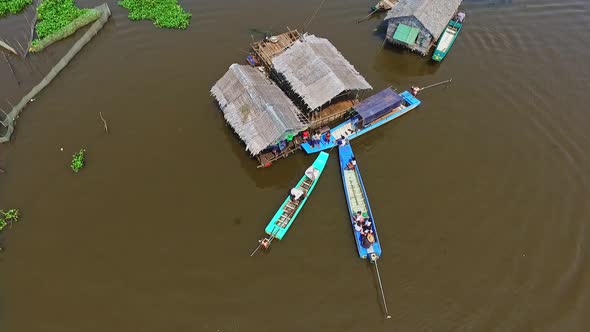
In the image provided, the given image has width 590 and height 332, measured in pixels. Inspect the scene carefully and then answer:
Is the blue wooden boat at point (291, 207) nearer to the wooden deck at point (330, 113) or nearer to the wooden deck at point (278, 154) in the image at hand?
the wooden deck at point (278, 154)

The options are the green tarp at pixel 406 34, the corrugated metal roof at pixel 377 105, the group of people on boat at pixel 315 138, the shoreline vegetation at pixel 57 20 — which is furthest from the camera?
the shoreline vegetation at pixel 57 20

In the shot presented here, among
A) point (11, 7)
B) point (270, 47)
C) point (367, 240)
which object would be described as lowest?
point (367, 240)

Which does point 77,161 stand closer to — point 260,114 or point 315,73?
point 260,114

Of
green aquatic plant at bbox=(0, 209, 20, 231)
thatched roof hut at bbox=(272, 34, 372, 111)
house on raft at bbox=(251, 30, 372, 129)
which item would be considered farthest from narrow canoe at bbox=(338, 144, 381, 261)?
green aquatic plant at bbox=(0, 209, 20, 231)

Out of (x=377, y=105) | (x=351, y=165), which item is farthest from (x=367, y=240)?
(x=377, y=105)

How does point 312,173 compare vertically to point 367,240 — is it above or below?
above

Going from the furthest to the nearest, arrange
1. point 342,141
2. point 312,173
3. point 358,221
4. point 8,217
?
point 342,141, point 312,173, point 8,217, point 358,221

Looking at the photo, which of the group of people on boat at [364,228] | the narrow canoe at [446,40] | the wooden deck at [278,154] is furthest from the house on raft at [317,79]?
the narrow canoe at [446,40]

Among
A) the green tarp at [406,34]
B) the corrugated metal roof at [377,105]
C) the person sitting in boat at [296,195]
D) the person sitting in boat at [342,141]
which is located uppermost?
the green tarp at [406,34]
